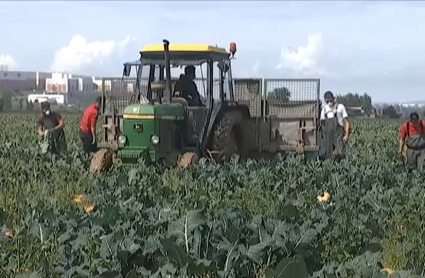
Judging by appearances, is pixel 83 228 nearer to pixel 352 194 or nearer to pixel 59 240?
pixel 59 240

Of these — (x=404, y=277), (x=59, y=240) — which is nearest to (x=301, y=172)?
(x=59, y=240)

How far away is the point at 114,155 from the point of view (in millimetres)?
13383

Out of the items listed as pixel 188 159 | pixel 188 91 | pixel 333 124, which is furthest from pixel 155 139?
pixel 333 124

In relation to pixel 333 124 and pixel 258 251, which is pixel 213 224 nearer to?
pixel 258 251

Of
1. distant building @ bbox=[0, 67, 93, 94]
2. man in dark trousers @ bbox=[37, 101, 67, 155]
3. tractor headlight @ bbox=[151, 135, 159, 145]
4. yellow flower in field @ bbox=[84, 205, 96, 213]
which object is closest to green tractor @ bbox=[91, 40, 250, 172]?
tractor headlight @ bbox=[151, 135, 159, 145]

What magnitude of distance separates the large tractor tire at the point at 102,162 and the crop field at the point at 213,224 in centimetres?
50

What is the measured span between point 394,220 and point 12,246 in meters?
3.92

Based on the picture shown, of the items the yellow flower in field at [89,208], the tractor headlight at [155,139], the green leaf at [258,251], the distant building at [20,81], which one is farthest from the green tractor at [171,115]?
the distant building at [20,81]

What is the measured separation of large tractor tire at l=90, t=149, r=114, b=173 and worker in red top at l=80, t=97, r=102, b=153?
2717 mm

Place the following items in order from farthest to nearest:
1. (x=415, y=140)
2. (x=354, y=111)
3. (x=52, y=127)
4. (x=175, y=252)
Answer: (x=354, y=111) < (x=52, y=127) < (x=415, y=140) < (x=175, y=252)

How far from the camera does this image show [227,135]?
13.5 m

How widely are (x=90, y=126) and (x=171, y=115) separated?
10.6 ft

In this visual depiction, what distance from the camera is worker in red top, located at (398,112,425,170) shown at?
14570 mm

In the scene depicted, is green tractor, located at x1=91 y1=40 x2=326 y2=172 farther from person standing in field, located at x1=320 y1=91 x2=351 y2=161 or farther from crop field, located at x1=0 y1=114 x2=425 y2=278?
crop field, located at x1=0 y1=114 x2=425 y2=278
